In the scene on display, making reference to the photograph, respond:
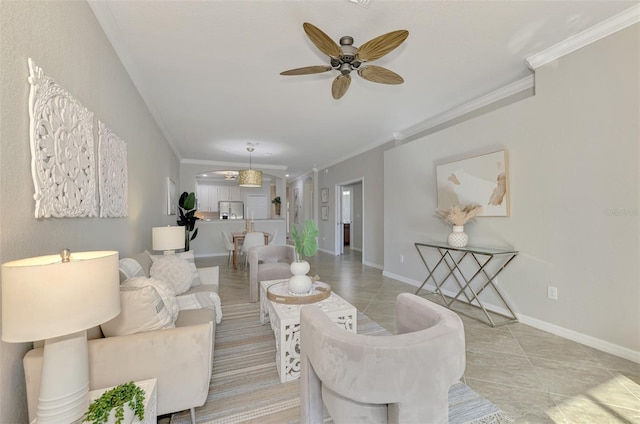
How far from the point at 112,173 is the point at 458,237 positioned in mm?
3704

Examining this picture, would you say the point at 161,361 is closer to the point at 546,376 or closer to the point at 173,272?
the point at 173,272

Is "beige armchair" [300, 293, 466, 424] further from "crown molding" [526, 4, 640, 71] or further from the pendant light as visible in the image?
the pendant light

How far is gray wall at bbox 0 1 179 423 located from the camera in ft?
3.51

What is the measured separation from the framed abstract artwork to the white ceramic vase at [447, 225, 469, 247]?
31 cm

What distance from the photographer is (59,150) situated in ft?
4.57

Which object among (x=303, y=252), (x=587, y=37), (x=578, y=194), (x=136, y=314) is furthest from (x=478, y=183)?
(x=136, y=314)

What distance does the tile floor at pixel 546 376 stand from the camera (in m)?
1.61

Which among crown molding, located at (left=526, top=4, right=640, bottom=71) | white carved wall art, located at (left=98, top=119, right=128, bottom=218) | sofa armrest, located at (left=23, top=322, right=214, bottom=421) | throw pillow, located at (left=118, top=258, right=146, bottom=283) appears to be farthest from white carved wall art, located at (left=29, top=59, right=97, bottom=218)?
crown molding, located at (left=526, top=4, right=640, bottom=71)

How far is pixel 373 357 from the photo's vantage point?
0.87m

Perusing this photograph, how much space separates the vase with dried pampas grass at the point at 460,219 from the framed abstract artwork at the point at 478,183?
0.38ft

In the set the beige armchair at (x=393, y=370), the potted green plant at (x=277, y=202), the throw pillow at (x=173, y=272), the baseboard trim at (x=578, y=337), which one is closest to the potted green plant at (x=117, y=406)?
the beige armchair at (x=393, y=370)

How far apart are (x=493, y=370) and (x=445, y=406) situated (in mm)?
1522

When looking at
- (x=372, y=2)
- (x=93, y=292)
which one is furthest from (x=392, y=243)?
(x=93, y=292)

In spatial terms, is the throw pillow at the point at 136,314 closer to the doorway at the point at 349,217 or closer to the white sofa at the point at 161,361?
the white sofa at the point at 161,361
